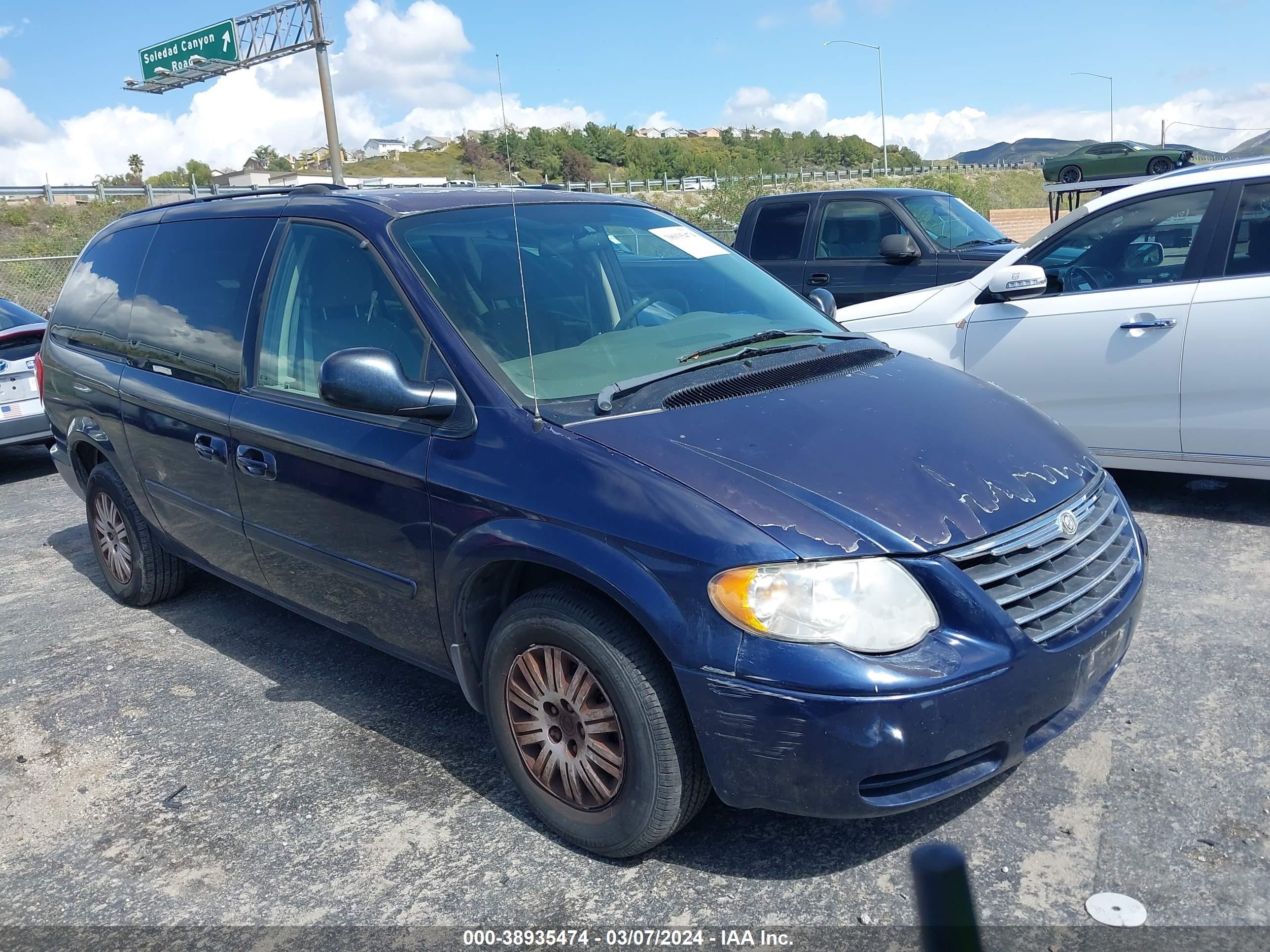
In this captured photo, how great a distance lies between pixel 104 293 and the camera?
4.85 m

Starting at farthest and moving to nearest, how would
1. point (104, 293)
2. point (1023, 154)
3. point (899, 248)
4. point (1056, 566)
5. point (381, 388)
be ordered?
point (1023, 154) → point (899, 248) → point (104, 293) → point (381, 388) → point (1056, 566)

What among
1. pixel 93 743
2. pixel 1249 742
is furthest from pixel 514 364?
pixel 1249 742

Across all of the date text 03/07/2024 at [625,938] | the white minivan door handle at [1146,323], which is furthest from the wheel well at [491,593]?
the white minivan door handle at [1146,323]

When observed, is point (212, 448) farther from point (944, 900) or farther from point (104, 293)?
point (944, 900)

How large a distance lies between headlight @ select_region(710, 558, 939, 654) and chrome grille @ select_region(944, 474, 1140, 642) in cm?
20

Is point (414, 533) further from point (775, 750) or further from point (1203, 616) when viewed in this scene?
point (1203, 616)

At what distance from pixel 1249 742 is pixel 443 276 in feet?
9.33

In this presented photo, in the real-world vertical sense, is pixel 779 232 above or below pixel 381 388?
above

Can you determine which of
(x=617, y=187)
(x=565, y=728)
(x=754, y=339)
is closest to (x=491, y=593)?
(x=565, y=728)

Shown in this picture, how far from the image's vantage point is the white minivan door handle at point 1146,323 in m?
5.14

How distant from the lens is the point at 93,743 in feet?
12.3

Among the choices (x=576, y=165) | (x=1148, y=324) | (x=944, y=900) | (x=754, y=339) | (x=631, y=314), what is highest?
(x=576, y=165)

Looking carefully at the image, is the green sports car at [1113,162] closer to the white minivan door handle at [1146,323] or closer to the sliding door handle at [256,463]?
the white minivan door handle at [1146,323]

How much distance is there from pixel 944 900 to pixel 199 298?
3.41 meters
